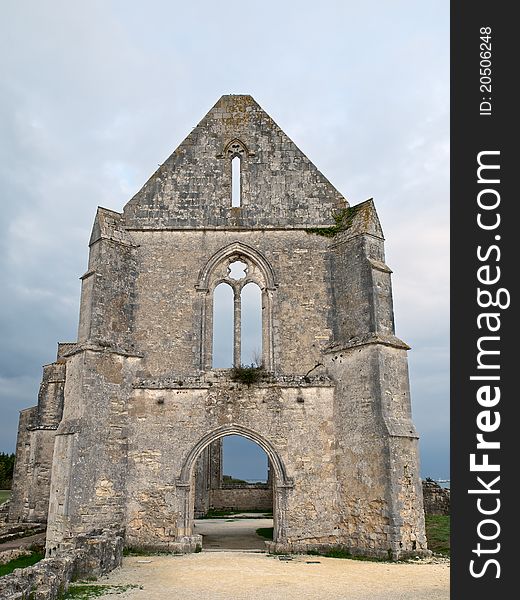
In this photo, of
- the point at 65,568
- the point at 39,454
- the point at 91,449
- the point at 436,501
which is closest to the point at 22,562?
the point at 91,449

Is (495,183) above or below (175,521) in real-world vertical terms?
above

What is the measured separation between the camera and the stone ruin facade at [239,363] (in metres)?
13.4

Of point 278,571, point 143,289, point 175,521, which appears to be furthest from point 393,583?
point 143,289

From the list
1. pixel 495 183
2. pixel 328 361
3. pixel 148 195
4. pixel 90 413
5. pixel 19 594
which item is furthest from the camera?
pixel 148 195

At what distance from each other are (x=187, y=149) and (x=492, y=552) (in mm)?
13637

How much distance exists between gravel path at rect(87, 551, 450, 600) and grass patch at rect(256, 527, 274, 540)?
3.93 metres

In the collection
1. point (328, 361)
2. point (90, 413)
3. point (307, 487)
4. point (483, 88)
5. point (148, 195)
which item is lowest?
point (307, 487)

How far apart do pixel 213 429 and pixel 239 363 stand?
5.84ft

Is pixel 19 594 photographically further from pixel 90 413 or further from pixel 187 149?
pixel 187 149

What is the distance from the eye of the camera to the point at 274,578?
33.4 ft

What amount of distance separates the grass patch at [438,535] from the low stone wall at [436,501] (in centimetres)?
158

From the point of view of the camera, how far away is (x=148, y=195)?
16125mm

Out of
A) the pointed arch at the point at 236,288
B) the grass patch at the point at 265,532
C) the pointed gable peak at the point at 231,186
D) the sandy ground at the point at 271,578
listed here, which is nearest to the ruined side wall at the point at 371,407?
the sandy ground at the point at 271,578

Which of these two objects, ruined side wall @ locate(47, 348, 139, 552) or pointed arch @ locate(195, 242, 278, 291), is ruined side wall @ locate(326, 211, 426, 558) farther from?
ruined side wall @ locate(47, 348, 139, 552)
